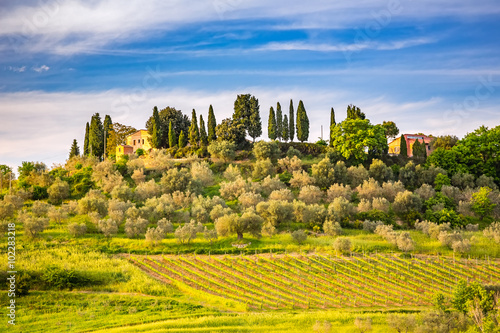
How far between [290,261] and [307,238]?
6564 mm

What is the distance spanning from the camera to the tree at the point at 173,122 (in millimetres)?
84438

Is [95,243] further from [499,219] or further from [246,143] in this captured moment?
[499,219]

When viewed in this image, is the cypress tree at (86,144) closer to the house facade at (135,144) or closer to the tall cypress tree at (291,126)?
the house facade at (135,144)

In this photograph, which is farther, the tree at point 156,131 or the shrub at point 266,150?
the tree at point 156,131

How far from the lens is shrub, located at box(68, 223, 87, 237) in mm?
48969

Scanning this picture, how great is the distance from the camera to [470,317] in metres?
30.4

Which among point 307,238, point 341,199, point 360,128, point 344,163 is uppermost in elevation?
point 360,128

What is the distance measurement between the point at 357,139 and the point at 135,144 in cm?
4105

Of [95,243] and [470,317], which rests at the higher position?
[95,243]

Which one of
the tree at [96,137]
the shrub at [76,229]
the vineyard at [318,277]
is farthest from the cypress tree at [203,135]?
the vineyard at [318,277]

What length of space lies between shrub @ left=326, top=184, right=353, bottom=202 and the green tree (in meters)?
15.2

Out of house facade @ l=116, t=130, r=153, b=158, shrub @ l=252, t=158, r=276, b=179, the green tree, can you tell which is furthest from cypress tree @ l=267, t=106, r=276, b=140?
the green tree

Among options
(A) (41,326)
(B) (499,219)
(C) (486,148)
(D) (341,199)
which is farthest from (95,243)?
(C) (486,148)

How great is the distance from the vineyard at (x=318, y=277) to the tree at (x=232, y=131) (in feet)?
116
